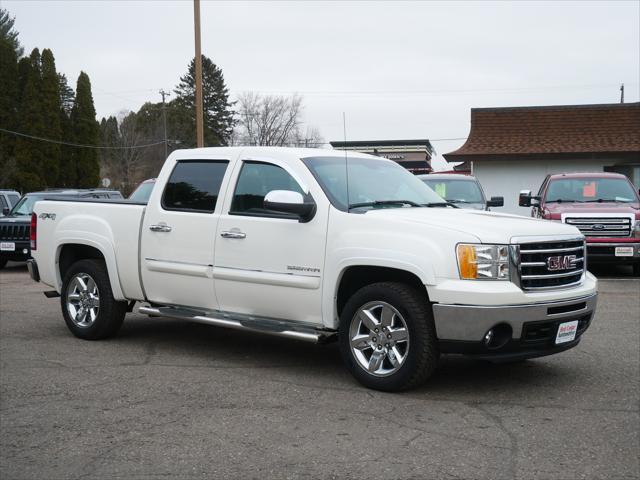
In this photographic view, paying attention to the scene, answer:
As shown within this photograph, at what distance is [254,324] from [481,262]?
2.09 meters

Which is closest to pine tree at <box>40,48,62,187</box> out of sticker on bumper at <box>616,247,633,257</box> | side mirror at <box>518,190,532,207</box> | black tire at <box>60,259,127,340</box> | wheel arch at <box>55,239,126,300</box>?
side mirror at <box>518,190,532,207</box>

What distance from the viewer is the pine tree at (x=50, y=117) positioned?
176 feet

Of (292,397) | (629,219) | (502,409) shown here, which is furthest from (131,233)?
(629,219)

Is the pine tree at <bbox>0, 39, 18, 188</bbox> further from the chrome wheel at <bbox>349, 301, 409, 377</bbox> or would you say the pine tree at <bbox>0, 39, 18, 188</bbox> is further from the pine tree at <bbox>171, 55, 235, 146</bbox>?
the chrome wheel at <bbox>349, 301, 409, 377</bbox>

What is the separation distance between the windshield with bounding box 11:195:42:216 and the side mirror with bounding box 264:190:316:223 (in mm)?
12620

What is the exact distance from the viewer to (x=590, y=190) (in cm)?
1520

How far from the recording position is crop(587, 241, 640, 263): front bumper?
13.8m

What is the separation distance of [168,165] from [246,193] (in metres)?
1.18

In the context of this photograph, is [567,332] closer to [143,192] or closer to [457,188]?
[143,192]

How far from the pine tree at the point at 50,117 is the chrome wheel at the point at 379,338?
50778 millimetres

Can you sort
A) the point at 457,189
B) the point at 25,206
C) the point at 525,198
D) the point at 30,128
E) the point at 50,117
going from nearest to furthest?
the point at 525,198
the point at 457,189
the point at 25,206
the point at 30,128
the point at 50,117

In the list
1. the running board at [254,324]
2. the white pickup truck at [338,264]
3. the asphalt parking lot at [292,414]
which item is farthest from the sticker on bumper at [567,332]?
the running board at [254,324]

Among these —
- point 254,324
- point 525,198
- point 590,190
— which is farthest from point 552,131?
point 254,324

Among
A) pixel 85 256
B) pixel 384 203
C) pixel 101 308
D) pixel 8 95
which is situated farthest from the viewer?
pixel 8 95
